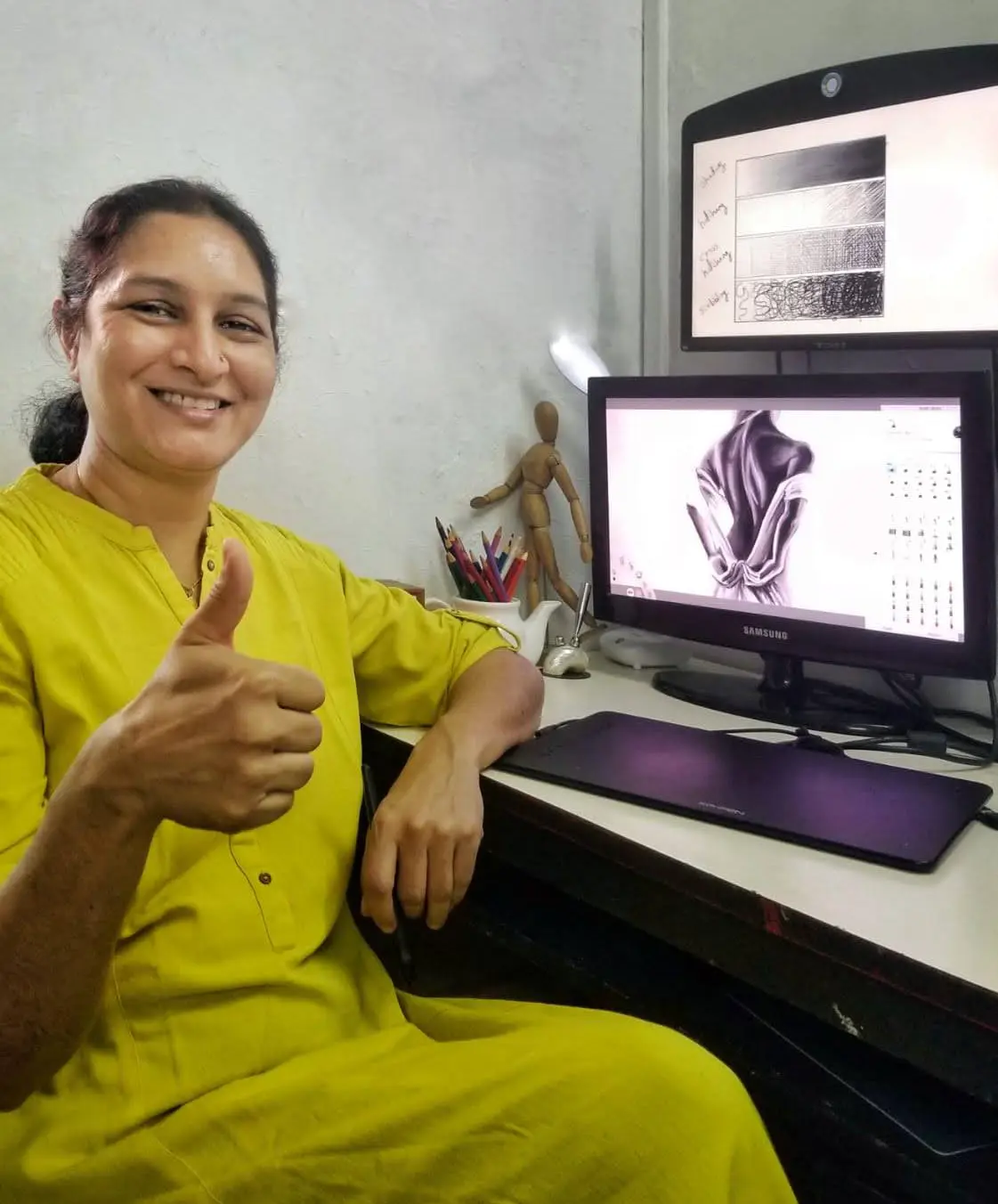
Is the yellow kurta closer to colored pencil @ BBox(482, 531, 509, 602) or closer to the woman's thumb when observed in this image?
the woman's thumb

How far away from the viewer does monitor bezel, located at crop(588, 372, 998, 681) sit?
119cm

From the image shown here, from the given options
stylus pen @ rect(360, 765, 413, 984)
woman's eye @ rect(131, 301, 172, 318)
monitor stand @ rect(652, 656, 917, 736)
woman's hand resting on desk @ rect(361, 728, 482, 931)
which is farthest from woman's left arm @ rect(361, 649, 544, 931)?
woman's eye @ rect(131, 301, 172, 318)

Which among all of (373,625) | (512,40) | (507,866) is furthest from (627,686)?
(512,40)

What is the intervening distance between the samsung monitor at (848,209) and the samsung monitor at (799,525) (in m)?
0.13

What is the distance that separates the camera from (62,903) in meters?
0.75

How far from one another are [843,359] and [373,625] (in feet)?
2.46

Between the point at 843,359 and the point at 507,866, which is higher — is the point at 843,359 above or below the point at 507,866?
above

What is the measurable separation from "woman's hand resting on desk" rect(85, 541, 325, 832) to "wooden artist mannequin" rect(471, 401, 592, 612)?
3.07 feet

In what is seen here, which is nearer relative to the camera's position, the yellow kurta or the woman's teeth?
the yellow kurta

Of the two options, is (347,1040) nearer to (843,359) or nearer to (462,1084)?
(462,1084)

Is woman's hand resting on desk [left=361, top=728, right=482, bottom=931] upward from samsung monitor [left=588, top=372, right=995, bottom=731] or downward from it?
downward

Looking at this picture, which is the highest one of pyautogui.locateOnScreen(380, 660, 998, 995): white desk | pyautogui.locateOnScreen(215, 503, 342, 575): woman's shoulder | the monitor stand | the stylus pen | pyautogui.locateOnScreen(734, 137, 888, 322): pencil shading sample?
pyautogui.locateOnScreen(734, 137, 888, 322): pencil shading sample

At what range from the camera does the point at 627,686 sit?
1515mm

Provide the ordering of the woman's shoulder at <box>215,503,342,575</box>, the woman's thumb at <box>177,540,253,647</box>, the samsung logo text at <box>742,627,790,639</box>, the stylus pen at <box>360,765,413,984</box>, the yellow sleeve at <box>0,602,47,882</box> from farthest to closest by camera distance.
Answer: the samsung logo text at <box>742,627,790,639</box> < the stylus pen at <box>360,765,413,984</box> < the woman's shoulder at <box>215,503,342,575</box> < the yellow sleeve at <box>0,602,47,882</box> < the woman's thumb at <box>177,540,253,647</box>
